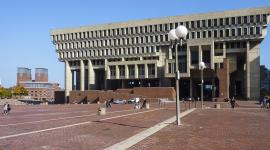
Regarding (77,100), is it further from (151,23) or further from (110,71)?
(151,23)

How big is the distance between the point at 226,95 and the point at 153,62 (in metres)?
23.1

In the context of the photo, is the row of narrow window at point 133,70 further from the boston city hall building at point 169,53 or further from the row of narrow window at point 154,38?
the row of narrow window at point 154,38

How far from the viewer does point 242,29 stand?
329ft

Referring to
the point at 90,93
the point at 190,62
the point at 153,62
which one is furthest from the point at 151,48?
the point at 90,93

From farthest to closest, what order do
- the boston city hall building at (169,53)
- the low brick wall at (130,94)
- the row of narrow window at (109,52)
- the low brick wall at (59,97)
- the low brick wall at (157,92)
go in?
the low brick wall at (59,97) < the row of narrow window at (109,52) < the boston city hall building at (169,53) < the low brick wall at (157,92) < the low brick wall at (130,94)

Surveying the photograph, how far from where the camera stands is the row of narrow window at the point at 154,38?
328ft

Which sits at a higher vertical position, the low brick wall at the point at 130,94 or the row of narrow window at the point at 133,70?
the row of narrow window at the point at 133,70

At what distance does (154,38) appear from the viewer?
113 metres

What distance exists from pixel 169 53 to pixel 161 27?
7.69 metres

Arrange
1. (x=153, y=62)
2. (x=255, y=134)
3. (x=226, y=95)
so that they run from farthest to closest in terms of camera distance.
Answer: (x=153, y=62)
(x=226, y=95)
(x=255, y=134)

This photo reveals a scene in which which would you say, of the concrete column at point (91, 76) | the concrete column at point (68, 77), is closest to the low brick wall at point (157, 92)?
the concrete column at point (91, 76)

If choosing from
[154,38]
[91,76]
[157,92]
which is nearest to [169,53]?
[154,38]

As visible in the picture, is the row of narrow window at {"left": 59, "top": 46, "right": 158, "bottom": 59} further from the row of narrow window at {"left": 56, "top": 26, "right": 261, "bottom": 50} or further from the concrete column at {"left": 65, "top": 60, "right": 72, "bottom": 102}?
the concrete column at {"left": 65, "top": 60, "right": 72, "bottom": 102}

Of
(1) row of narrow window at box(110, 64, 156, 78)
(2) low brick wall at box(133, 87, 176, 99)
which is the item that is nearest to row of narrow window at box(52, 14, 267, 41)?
(1) row of narrow window at box(110, 64, 156, 78)
